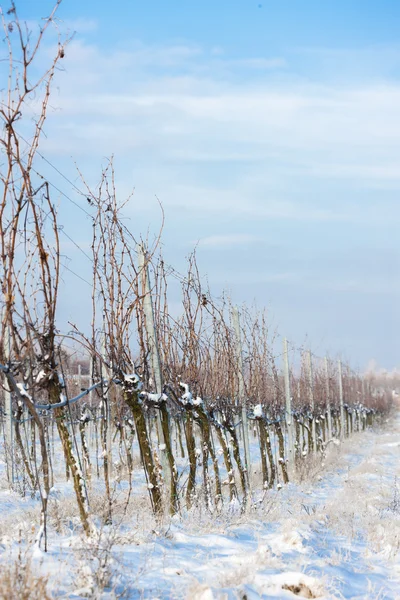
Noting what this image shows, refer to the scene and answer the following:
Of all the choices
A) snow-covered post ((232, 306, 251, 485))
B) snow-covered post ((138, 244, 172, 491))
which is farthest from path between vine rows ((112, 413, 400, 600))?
snow-covered post ((232, 306, 251, 485))

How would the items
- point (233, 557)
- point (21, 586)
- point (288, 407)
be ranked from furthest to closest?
point (288, 407), point (233, 557), point (21, 586)

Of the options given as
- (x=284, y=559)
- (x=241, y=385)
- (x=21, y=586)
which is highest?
(x=241, y=385)

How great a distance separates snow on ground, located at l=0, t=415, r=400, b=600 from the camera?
402 cm

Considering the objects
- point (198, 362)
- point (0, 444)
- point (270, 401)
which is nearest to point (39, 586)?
point (198, 362)

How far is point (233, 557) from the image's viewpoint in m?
4.98

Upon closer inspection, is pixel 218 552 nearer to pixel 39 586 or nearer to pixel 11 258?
pixel 39 586

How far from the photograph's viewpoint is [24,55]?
4.34m

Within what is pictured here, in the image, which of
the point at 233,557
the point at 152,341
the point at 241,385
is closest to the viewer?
the point at 233,557

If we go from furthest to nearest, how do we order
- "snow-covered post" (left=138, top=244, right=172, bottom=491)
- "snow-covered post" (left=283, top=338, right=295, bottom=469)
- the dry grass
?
"snow-covered post" (left=283, top=338, right=295, bottom=469) → "snow-covered post" (left=138, top=244, right=172, bottom=491) → the dry grass

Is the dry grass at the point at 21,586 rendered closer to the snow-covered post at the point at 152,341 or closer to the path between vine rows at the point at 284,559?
Result: the path between vine rows at the point at 284,559

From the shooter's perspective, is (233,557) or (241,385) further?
(241,385)

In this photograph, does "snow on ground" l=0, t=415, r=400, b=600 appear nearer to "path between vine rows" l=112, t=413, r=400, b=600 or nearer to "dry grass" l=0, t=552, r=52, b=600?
"path between vine rows" l=112, t=413, r=400, b=600

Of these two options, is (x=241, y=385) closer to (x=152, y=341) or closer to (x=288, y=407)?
(x=152, y=341)

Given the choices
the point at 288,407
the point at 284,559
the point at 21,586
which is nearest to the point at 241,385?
the point at 288,407
